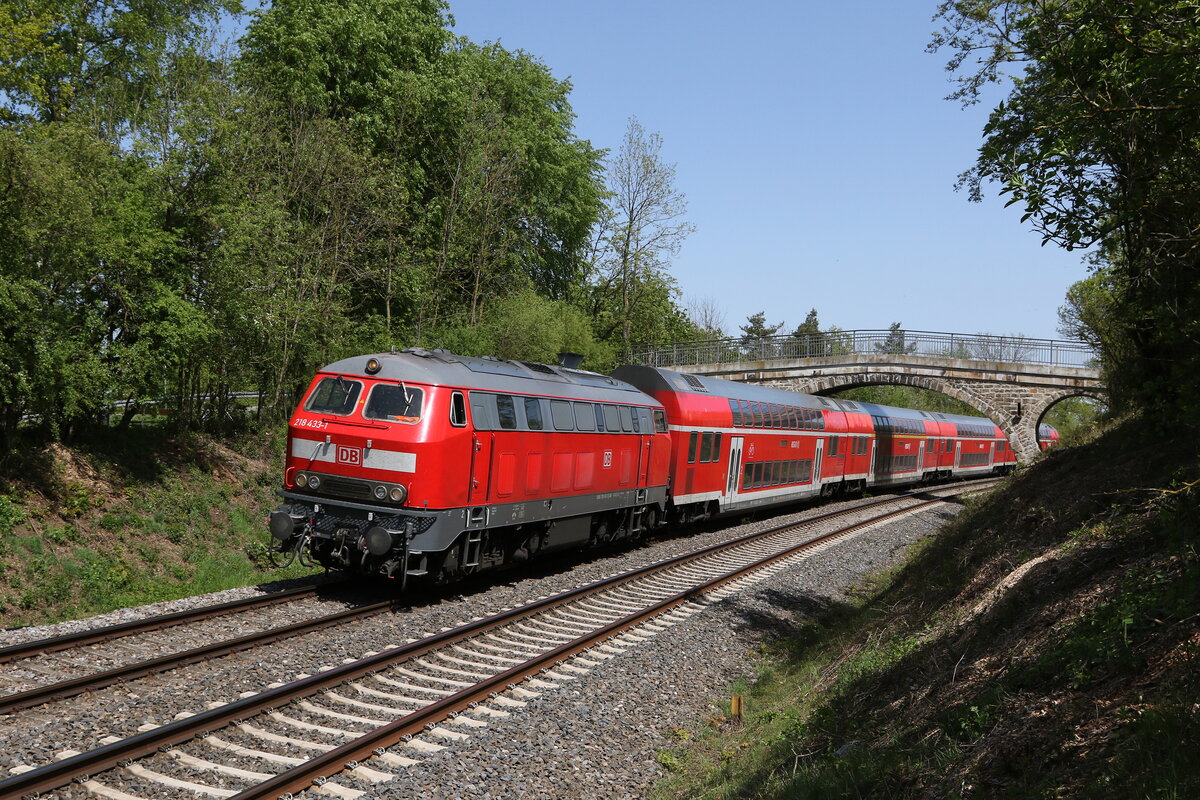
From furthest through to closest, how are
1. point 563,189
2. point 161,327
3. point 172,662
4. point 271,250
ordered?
point 563,189 < point 271,250 < point 161,327 < point 172,662

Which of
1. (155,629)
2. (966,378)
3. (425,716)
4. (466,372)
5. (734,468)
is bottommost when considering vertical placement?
(155,629)

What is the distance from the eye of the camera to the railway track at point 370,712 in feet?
20.1

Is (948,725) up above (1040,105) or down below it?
below

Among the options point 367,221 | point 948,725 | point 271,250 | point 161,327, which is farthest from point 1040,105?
point 367,221

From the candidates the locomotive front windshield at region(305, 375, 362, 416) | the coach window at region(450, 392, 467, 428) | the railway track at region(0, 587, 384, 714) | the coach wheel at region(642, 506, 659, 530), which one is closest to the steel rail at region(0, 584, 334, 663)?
the railway track at region(0, 587, 384, 714)

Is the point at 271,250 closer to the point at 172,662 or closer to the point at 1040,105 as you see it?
the point at 172,662

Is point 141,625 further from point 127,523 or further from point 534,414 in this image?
point 127,523

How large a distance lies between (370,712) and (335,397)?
571cm

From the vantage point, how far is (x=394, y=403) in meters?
12.1

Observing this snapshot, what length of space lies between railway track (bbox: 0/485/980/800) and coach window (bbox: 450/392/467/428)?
2714mm

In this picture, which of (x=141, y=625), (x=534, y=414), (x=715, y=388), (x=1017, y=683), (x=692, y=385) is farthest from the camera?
(x=715, y=388)

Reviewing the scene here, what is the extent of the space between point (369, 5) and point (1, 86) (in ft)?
55.0

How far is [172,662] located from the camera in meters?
8.59

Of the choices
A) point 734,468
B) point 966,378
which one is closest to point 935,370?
point 966,378
